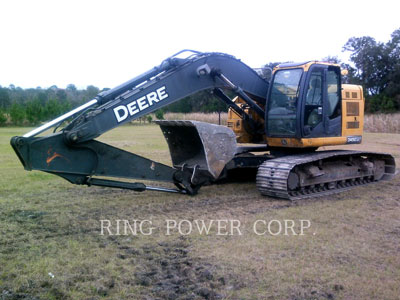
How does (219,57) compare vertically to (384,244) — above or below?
above

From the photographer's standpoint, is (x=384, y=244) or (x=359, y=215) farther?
(x=359, y=215)

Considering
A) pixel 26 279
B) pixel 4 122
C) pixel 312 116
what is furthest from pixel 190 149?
pixel 4 122

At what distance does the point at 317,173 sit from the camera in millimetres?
8062

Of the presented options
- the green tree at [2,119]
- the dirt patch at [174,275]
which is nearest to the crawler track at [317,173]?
the dirt patch at [174,275]

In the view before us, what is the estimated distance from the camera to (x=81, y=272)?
14.4 ft

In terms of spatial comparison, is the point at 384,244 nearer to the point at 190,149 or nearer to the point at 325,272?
the point at 325,272

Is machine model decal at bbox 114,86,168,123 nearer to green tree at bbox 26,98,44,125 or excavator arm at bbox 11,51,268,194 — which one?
excavator arm at bbox 11,51,268,194

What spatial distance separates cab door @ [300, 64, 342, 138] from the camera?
317 inches

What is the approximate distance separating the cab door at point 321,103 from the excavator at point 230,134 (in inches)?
0.8

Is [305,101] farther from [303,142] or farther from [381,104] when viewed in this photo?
[381,104]

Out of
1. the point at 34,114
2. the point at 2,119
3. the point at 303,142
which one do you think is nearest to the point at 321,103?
the point at 303,142

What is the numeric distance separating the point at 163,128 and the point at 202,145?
1045 millimetres

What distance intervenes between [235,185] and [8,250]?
5.16 metres

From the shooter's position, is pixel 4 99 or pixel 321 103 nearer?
pixel 321 103
